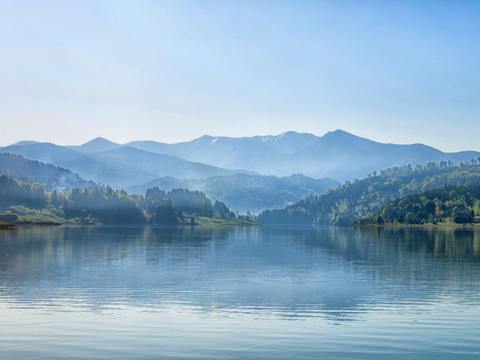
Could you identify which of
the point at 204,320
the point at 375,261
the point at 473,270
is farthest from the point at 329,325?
the point at 375,261

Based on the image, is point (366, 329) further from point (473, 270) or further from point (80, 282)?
point (473, 270)

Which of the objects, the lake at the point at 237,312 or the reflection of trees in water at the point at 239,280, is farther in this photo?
the reflection of trees in water at the point at 239,280

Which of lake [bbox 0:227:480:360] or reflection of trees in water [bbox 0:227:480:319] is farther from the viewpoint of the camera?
reflection of trees in water [bbox 0:227:480:319]

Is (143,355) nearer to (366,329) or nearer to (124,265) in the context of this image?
(366,329)

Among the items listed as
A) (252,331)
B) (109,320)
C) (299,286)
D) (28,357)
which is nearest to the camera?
(28,357)

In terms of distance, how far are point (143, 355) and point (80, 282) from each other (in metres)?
48.6

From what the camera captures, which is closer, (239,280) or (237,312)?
(237,312)

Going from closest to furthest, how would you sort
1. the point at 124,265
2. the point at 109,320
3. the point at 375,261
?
the point at 109,320, the point at 124,265, the point at 375,261

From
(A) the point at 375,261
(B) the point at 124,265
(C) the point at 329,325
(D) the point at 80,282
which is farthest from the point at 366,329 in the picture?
(A) the point at 375,261

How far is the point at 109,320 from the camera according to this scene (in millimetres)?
60781

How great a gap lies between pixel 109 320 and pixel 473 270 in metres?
75.4

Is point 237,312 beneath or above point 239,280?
above

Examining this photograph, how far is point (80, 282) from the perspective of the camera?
92.7 metres

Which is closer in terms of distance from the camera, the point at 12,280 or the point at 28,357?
the point at 28,357
